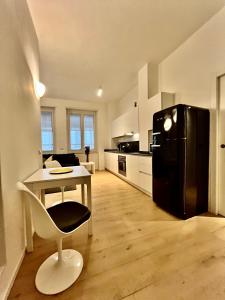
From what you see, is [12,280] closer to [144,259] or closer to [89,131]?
[144,259]

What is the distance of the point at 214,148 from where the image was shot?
2158 mm

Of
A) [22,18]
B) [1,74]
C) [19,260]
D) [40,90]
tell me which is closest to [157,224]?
[19,260]

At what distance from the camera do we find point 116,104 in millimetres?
6270

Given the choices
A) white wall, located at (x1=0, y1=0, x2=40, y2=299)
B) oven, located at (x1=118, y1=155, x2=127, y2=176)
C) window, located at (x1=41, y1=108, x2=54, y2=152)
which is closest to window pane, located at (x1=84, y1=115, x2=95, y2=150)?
window, located at (x1=41, y1=108, x2=54, y2=152)

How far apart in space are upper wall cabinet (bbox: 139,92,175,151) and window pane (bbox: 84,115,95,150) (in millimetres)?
3060

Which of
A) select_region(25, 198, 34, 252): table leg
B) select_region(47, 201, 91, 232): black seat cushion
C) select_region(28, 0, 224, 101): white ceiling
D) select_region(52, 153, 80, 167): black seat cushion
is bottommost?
select_region(25, 198, 34, 252): table leg

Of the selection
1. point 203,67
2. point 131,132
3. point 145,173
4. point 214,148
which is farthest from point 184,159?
point 131,132

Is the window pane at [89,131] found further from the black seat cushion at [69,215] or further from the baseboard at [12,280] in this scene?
the baseboard at [12,280]

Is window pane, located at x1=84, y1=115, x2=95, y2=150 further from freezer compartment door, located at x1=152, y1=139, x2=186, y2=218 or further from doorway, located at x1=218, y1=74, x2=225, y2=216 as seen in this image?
doorway, located at x1=218, y1=74, x2=225, y2=216

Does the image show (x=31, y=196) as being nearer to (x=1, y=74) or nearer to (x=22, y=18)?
(x=1, y=74)

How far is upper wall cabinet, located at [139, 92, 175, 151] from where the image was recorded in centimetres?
282

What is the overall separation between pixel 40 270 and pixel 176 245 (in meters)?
1.33

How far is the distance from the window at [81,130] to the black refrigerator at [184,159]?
169 inches

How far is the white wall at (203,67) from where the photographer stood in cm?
203
